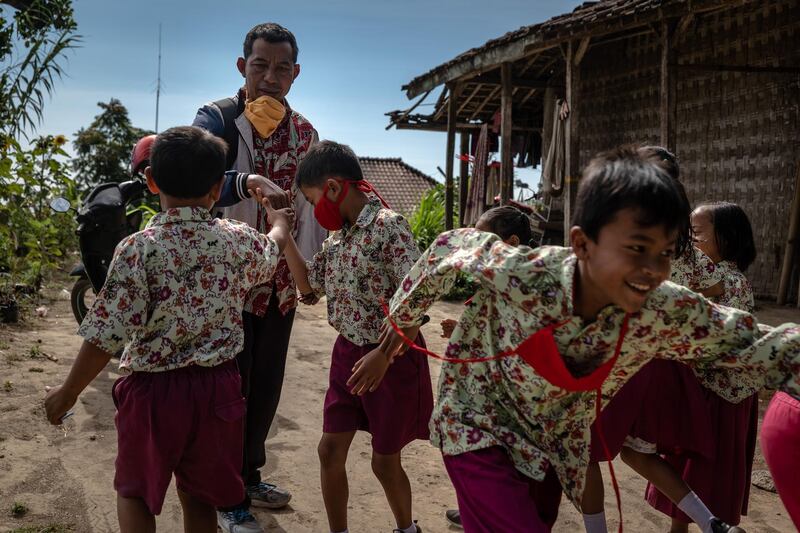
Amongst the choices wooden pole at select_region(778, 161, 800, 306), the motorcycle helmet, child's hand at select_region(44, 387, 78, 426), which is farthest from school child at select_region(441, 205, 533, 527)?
wooden pole at select_region(778, 161, 800, 306)

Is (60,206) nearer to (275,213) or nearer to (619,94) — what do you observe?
(275,213)

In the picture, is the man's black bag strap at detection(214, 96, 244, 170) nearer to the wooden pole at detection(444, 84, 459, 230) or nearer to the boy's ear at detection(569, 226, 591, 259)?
the boy's ear at detection(569, 226, 591, 259)

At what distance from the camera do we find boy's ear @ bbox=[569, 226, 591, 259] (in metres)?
1.72

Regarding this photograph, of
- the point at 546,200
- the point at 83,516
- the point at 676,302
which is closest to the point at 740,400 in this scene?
the point at 676,302

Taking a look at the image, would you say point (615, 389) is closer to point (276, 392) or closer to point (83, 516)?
point (276, 392)

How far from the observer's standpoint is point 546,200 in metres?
11.2

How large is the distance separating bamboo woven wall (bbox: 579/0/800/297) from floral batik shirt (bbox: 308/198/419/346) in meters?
7.04

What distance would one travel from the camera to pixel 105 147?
18.8 metres

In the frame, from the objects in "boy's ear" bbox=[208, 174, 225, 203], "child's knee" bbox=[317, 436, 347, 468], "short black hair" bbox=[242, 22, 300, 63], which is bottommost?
"child's knee" bbox=[317, 436, 347, 468]

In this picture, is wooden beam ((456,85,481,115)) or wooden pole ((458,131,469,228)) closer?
wooden beam ((456,85,481,115))

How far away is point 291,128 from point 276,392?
121 centimetres

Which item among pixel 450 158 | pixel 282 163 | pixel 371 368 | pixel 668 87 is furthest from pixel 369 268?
pixel 450 158

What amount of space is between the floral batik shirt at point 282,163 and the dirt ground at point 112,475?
3.17 feet

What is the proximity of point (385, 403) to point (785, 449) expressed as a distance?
132 centimetres
